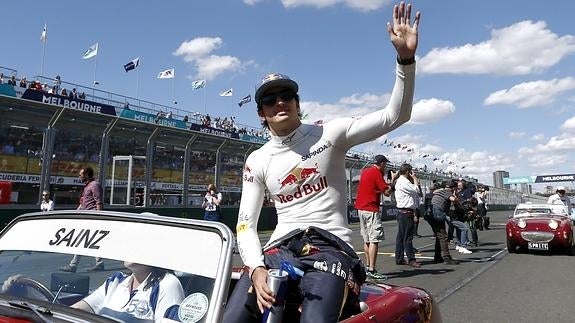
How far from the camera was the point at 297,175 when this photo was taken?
2.51 m

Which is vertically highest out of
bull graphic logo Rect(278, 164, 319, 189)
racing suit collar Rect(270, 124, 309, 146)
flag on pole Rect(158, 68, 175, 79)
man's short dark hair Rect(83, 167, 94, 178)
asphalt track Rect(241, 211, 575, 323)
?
flag on pole Rect(158, 68, 175, 79)

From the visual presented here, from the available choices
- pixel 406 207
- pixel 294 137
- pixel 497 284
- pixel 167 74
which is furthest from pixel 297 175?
pixel 167 74

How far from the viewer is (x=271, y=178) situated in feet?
8.49

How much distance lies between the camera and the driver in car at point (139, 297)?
6.32 ft

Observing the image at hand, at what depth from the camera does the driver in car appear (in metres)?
1.93

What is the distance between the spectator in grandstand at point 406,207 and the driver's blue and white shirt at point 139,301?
7.23 metres

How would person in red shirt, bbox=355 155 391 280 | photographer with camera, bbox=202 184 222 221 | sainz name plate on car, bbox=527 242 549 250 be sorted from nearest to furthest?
1. person in red shirt, bbox=355 155 391 280
2. sainz name plate on car, bbox=527 242 549 250
3. photographer with camera, bbox=202 184 222 221

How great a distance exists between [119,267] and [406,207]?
7.41m

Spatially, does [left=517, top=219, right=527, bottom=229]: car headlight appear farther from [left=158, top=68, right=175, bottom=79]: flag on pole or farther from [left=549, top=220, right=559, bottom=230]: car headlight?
[left=158, top=68, right=175, bottom=79]: flag on pole

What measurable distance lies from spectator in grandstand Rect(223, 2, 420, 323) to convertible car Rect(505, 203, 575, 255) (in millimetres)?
10284

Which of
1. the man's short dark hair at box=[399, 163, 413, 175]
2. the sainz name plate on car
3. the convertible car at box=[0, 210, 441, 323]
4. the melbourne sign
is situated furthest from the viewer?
the melbourne sign

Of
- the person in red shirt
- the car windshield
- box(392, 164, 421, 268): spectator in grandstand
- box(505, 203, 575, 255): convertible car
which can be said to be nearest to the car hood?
box(505, 203, 575, 255): convertible car

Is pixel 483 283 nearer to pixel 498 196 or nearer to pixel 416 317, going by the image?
pixel 416 317

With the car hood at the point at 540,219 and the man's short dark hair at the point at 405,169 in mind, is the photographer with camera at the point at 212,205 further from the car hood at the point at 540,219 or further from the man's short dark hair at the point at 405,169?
the car hood at the point at 540,219
